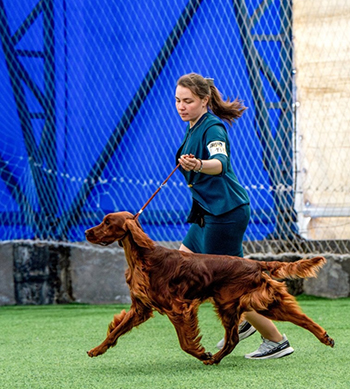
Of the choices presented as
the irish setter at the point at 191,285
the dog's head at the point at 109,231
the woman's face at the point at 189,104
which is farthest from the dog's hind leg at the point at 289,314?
the woman's face at the point at 189,104

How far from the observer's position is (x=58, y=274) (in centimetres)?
720

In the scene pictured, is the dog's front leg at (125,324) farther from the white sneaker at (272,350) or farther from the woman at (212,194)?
the white sneaker at (272,350)

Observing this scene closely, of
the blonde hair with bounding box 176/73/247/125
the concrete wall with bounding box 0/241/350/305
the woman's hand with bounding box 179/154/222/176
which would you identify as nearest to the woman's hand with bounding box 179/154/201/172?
the woman's hand with bounding box 179/154/222/176

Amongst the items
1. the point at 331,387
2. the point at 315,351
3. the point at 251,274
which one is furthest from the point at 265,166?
the point at 331,387

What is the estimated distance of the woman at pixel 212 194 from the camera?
3900 mm

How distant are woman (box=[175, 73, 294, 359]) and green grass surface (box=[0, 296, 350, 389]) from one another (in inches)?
7.8

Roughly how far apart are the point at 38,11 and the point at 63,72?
0.61 metres

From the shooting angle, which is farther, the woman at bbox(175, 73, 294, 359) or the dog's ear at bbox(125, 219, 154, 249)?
the woman at bbox(175, 73, 294, 359)

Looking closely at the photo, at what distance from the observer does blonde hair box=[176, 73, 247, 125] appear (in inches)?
156

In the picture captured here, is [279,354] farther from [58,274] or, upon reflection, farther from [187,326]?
[58,274]

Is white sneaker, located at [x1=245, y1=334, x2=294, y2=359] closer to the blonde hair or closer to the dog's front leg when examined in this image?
the dog's front leg

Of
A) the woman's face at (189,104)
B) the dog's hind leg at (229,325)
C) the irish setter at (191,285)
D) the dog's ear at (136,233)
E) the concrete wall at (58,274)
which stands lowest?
the concrete wall at (58,274)

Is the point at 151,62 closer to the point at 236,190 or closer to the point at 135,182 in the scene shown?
the point at 135,182

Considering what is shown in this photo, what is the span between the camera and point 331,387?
10.5ft
